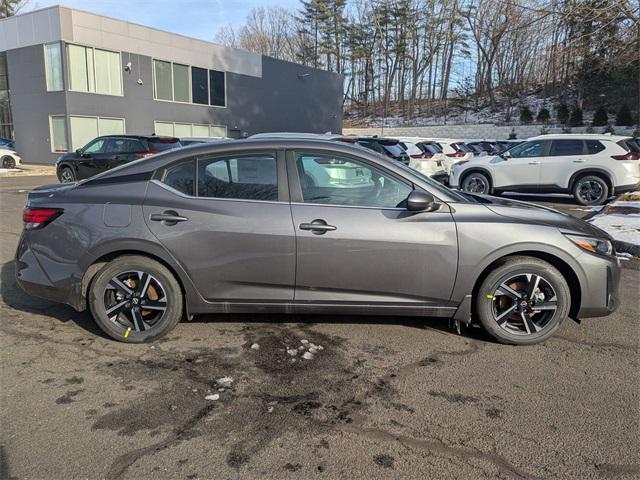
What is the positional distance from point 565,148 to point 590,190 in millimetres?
1230

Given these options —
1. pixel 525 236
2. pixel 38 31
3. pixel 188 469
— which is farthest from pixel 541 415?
pixel 38 31

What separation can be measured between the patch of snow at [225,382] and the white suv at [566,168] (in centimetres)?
1169

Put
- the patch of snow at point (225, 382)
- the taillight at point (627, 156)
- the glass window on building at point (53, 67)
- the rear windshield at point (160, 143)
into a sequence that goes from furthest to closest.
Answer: the glass window on building at point (53, 67) → the rear windshield at point (160, 143) → the taillight at point (627, 156) → the patch of snow at point (225, 382)

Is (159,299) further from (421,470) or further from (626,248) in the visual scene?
(626,248)

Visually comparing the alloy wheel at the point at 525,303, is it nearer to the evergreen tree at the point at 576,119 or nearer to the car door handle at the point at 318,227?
the car door handle at the point at 318,227

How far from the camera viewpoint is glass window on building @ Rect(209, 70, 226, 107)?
3288 cm

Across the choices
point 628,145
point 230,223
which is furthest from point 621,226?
point 230,223

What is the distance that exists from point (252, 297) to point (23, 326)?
7.06ft

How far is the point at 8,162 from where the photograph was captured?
2366 cm

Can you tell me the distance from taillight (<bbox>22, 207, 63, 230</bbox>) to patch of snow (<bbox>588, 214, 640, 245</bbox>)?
7.69 metres

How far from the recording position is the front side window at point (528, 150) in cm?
1308

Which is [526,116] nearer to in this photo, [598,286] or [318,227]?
[598,286]

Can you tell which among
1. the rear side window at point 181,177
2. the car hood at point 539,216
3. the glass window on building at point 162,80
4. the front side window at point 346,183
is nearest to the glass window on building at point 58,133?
Answer: the glass window on building at point 162,80

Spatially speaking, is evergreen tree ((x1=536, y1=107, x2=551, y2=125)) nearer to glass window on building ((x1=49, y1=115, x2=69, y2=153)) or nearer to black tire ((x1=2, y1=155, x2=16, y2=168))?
glass window on building ((x1=49, y1=115, x2=69, y2=153))
